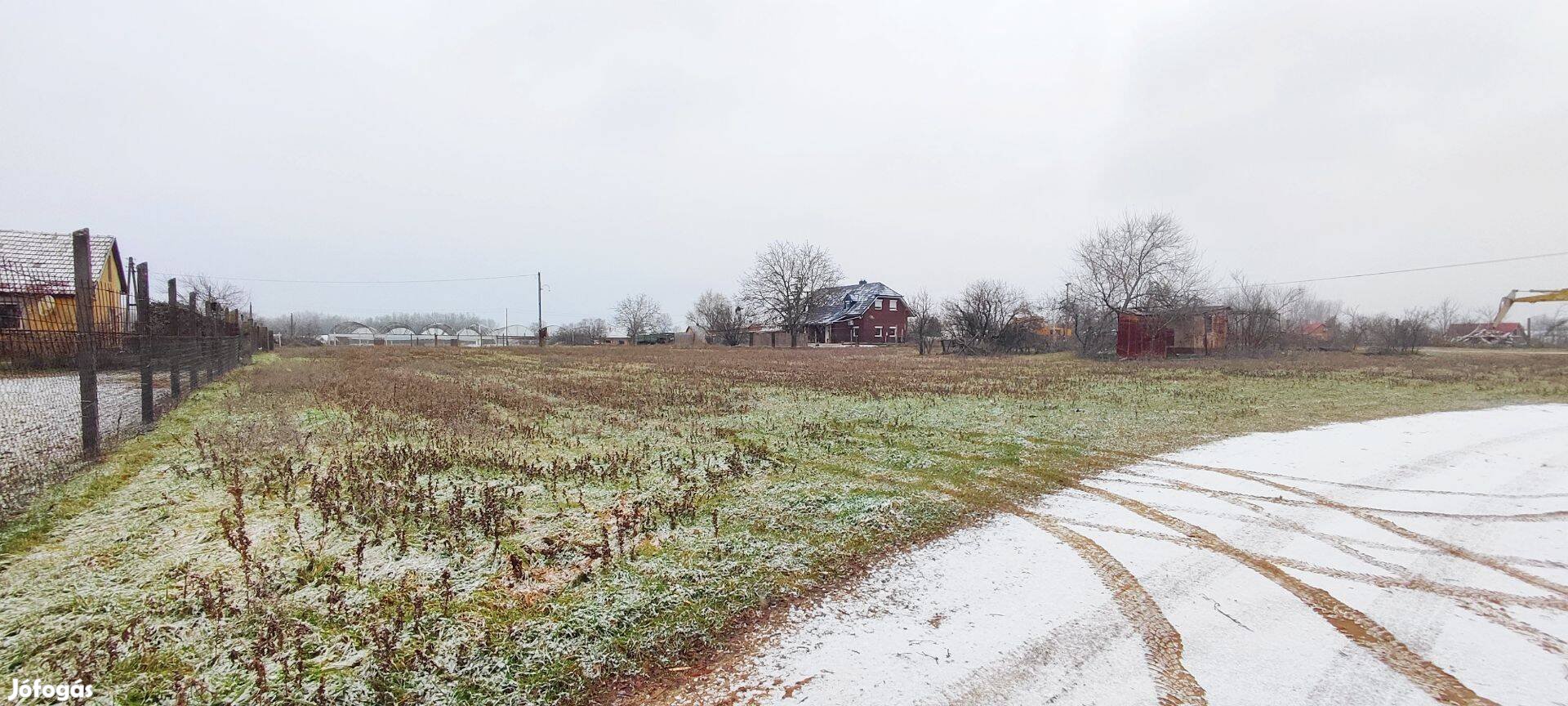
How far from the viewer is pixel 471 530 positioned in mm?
4555

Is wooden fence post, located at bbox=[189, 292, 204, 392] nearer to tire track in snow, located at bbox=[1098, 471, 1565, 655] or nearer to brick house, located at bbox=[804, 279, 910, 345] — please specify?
tire track in snow, located at bbox=[1098, 471, 1565, 655]

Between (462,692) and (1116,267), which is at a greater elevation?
(1116,267)

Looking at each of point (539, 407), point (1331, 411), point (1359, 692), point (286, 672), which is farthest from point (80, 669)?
point (1331, 411)

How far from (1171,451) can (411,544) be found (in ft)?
27.9

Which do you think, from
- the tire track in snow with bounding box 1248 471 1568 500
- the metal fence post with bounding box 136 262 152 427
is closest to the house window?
the metal fence post with bounding box 136 262 152 427

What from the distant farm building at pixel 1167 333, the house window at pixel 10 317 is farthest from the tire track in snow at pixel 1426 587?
the distant farm building at pixel 1167 333

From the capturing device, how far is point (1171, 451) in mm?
8039

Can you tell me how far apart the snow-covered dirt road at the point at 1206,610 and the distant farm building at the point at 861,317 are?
55055 millimetres

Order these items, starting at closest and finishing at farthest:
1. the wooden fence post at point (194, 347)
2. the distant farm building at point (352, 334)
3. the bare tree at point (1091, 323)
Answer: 1. the wooden fence post at point (194, 347)
2. the bare tree at point (1091, 323)
3. the distant farm building at point (352, 334)

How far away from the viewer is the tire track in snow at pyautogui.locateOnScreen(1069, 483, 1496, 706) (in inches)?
107

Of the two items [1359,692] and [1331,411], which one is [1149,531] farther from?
[1331,411]

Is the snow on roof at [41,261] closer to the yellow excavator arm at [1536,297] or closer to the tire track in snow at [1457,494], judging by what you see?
the tire track in snow at [1457,494]

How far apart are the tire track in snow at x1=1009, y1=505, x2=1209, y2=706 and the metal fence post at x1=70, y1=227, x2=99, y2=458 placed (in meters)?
9.30

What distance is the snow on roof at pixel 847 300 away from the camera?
2430 inches
